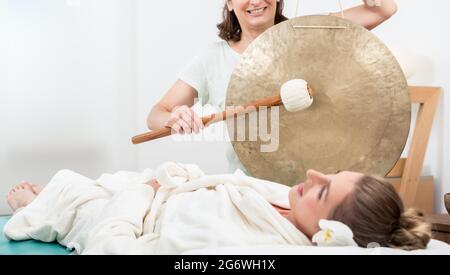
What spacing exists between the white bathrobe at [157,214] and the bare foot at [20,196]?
3.4 inches

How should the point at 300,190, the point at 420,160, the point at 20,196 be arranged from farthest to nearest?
1. the point at 420,160
2. the point at 20,196
3. the point at 300,190

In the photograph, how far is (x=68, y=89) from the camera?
1.42 meters

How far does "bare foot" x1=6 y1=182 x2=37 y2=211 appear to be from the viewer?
138 centimetres

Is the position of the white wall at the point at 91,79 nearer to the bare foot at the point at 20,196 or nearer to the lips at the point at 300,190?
the bare foot at the point at 20,196

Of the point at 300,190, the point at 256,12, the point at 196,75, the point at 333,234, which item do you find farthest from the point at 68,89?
the point at 333,234

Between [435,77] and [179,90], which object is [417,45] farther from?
[179,90]

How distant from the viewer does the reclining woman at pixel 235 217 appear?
939 millimetres

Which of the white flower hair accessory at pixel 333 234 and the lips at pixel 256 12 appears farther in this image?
the lips at pixel 256 12

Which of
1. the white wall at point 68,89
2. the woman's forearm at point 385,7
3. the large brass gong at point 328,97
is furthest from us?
the woman's forearm at point 385,7

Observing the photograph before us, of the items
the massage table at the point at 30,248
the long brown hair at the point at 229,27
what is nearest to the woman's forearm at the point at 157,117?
the long brown hair at the point at 229,27

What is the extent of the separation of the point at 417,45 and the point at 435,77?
0.11 meters

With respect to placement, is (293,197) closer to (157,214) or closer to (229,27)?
(157,214)

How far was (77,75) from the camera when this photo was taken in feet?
4.69

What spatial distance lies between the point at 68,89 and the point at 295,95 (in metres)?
0.54
